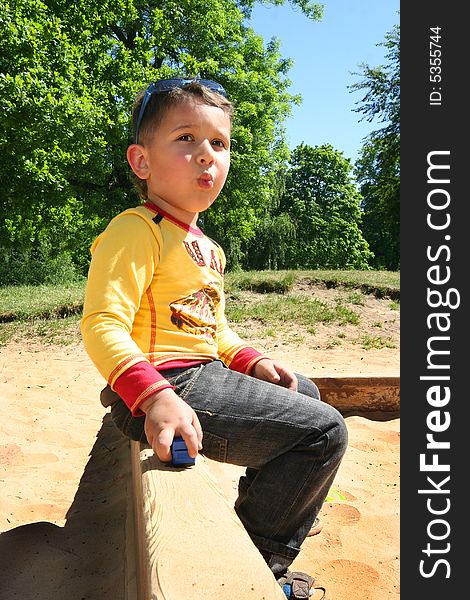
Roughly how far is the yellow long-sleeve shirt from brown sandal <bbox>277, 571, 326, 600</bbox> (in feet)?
2.41

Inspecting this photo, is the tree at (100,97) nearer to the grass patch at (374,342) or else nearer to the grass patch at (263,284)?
the grass patch at (263,284)

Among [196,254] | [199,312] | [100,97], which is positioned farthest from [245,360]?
[100,97]

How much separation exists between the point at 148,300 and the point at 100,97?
12.7 meters

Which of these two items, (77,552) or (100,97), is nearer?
(77,552)

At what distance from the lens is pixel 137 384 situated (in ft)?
5.06

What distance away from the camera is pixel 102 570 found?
200 cm

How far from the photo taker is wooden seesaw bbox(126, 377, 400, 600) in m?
1.01

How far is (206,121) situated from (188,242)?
39 centimetres

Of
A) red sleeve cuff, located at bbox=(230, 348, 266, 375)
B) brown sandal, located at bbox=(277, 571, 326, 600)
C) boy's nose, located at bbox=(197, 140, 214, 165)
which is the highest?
boy's nose, located at bbox=(197, 140, 214, 165)

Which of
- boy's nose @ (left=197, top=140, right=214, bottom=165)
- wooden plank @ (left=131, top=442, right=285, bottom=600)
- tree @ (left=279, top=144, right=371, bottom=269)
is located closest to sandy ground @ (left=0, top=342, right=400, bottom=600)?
wooden plank @ (left=131, top=442, right=285, bottom=600)

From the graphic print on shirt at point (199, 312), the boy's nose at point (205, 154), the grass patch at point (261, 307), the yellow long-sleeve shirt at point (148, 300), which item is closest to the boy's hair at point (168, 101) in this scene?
the boy's nose at point (205, 154)

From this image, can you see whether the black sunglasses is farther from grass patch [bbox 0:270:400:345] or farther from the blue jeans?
grass patch [bbox 0:270:400:345]

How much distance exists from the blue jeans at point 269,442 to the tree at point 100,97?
9.77 meters

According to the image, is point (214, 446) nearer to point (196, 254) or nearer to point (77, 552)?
point (196, 254)
